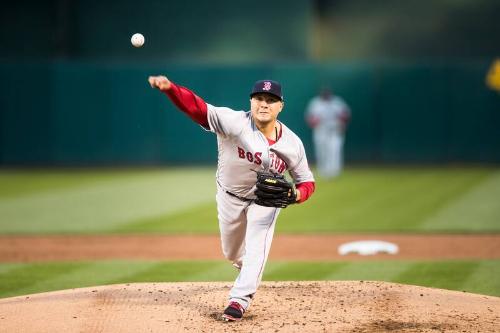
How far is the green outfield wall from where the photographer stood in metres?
24.2

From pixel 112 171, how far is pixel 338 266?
1446 centimetres

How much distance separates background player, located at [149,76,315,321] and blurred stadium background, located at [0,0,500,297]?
7.75 m

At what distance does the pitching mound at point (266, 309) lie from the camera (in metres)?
6.34

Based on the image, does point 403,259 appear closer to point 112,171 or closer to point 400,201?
point 400,201

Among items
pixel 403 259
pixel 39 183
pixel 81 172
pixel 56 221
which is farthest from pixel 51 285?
pixel 81 172

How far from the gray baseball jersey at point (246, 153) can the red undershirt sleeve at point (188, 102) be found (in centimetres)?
6

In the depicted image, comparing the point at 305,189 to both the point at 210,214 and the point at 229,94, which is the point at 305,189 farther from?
the point at 229,94

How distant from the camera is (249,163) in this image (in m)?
6.84

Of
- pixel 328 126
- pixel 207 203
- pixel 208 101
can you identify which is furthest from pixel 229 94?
pixel 207 203

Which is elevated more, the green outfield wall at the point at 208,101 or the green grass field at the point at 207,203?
the green outfield wall at the point at 208,101

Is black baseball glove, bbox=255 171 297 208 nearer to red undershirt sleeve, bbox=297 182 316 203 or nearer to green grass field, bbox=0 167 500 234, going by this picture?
red undershirt sleeve, bbox=297 182 316 203

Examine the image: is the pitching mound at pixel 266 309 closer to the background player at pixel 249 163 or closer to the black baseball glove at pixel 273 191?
the background player at pixel 249 163

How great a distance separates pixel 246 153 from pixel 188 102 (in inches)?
25.7

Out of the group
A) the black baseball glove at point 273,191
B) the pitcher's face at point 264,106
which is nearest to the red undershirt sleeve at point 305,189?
the black baseball glove at point 273,191
